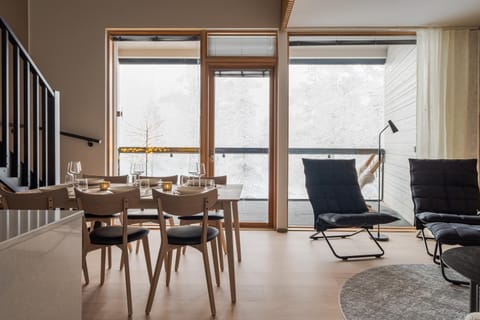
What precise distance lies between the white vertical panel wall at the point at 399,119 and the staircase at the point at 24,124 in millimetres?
3962

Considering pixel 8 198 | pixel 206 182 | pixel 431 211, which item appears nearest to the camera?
pixel 8 198

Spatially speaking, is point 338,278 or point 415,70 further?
point 415,70

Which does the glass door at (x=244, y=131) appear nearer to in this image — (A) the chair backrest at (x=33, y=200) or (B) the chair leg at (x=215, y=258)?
(B) the chair leg at (x=215, y=258)

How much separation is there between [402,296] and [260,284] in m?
1.06

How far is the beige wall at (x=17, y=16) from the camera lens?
4570 mm

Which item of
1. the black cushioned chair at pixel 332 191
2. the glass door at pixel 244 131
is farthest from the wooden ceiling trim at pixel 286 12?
the black cushioned chair at pixel 332 191

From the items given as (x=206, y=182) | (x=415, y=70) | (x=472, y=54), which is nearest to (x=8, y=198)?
(x=206, y=182)

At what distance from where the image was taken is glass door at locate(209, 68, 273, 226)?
4730 millimetres

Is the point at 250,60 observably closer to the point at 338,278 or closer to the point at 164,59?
the point at 164,59

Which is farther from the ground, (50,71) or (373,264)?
(50,71)

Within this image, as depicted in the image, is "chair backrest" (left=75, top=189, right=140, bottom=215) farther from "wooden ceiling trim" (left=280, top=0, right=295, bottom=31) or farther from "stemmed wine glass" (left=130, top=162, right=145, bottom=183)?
"wooden ceiling trim" (left=280, top=0, right=295, bottom=31)

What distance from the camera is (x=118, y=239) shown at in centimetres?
245

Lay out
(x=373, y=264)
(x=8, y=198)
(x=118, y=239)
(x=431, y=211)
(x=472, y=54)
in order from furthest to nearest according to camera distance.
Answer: (x=472, y=54), (x=431, y=211), (x=373, y=264), (x=118, y=239), (x=8, y=198)

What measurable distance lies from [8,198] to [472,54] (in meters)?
5.10
